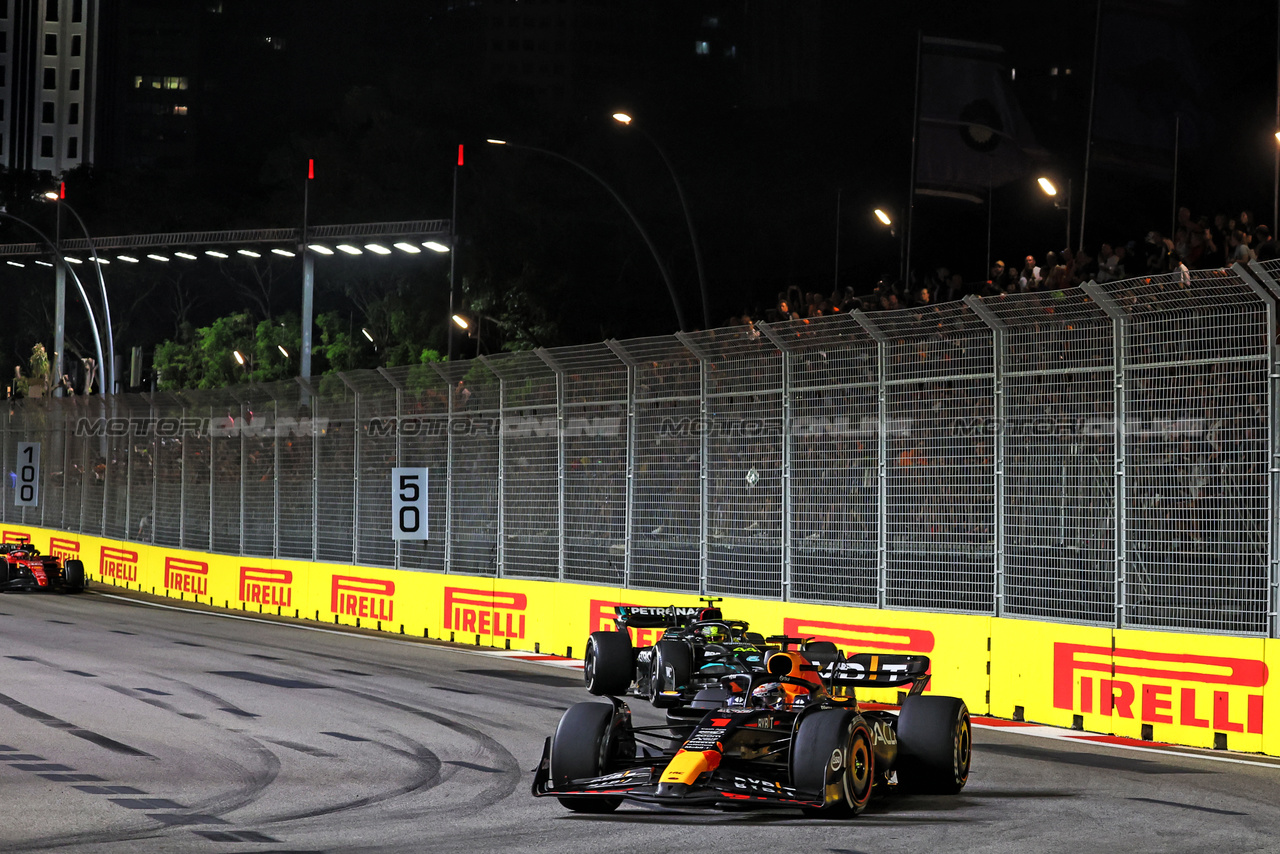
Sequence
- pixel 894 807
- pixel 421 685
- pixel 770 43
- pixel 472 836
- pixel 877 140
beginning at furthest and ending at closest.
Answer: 1. pixel 770 43
2. pixel 877 140
3. pixel 421 685
4. pixel 894 807
5. pixel 472 836

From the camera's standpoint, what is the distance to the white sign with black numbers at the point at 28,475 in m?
34.3

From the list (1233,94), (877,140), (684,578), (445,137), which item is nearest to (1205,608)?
(684,578)

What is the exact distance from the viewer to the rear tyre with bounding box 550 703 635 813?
827 cm

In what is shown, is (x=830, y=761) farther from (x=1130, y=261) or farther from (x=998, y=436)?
(x=1130, y=261)

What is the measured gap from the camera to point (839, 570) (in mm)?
14891

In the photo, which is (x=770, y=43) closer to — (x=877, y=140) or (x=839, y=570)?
(x=877, y=140)

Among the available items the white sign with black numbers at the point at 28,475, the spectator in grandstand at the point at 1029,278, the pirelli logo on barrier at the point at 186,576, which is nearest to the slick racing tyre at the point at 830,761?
the spectator in grandstand at the point at 1029,278

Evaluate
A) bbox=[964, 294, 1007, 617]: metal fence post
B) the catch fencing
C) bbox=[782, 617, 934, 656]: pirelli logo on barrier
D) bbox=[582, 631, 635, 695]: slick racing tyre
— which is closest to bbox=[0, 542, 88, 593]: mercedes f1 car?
the catch fencing

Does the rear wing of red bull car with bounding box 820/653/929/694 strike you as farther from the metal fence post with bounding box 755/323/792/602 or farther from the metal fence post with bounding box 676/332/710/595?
the metal fence post with bounding box 676/332/710/595

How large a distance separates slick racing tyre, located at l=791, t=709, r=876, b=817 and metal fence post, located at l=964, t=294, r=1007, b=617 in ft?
17.8

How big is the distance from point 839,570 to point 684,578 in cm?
237

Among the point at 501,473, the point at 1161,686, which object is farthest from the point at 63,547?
the point at 1161,686

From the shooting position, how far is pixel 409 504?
21.3 meters

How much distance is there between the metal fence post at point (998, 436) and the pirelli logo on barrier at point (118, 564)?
20.5 m
